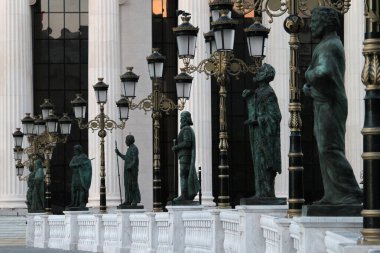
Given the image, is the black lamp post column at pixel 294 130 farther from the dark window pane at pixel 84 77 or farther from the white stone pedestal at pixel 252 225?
the dark window pane at pixel 84 77

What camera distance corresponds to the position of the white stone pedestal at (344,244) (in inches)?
579

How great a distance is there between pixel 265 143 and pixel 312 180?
57.0m

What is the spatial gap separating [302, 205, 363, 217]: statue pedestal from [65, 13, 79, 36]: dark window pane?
6862cm

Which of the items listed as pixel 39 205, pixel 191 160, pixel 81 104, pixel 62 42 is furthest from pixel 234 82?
pixel 191 160

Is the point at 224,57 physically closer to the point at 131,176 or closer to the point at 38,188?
the point at 131,176

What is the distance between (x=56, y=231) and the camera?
187 feet

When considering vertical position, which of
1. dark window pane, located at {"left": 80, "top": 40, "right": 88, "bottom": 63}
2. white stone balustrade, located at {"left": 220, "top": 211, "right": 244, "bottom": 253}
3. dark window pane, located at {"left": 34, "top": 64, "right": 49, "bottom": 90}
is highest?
dark window pane, located at {"left": 80, "top": 40, "right": 88, "bottom": 63}

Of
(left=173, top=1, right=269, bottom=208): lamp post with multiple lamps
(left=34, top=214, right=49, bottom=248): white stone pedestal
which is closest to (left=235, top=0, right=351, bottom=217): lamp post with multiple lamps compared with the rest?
(left=173, top=1, right=269, bottom=208): lamp post with multiple lamps

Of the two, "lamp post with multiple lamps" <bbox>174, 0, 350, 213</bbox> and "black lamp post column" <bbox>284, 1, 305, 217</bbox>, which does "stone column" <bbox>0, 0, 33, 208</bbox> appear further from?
"black lamp post column" <bbox>284, 1, 305, 217</bbox>

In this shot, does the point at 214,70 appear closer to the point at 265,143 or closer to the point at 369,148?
the point at 265,143

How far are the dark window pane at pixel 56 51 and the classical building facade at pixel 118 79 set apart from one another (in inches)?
2.4

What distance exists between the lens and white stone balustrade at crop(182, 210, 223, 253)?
33.2 metres

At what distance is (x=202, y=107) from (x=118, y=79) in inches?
201

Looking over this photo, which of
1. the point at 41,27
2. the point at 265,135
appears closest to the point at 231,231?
the point at 265,135
